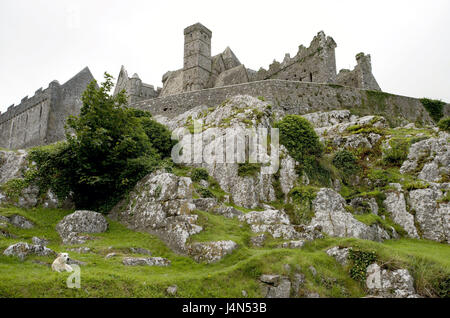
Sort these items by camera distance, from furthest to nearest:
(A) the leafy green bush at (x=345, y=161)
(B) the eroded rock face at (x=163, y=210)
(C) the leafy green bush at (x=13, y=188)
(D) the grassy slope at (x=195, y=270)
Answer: (A) the leafy green bush at (x=345, y=161)
(C) the leafy green bush at (x=13, y=188)
(B) the eroded rock face at (x=163, y=210)
(D) the grassy slope at (x=195, y=270)

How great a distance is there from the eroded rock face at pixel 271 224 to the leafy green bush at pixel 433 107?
3665 centimetres

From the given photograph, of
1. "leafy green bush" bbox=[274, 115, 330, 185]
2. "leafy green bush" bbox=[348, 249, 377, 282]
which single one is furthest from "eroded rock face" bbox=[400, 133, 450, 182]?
"leafy green bush" bbox=[348, 249, 377, 282]

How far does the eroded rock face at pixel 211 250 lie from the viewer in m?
13.3

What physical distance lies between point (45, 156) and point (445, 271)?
20.8 meters

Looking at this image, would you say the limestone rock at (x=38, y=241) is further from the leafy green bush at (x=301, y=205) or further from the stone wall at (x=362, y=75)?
the stone wall at (x=362, y=75)

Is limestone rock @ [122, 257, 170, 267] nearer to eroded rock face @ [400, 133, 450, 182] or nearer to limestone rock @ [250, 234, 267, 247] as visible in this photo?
limestone rock @ [250, 234, 267, 247]

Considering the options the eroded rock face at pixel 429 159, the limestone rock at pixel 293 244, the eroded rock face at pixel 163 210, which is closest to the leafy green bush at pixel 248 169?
the eroded rock face at pixel 163 210

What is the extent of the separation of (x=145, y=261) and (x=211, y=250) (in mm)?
2655

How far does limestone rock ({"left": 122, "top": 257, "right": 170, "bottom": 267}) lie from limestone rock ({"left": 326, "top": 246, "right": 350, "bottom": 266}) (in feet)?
22.4

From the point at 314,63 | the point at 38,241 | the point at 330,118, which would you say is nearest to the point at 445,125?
the point at 330,118

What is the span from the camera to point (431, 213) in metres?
20.4
